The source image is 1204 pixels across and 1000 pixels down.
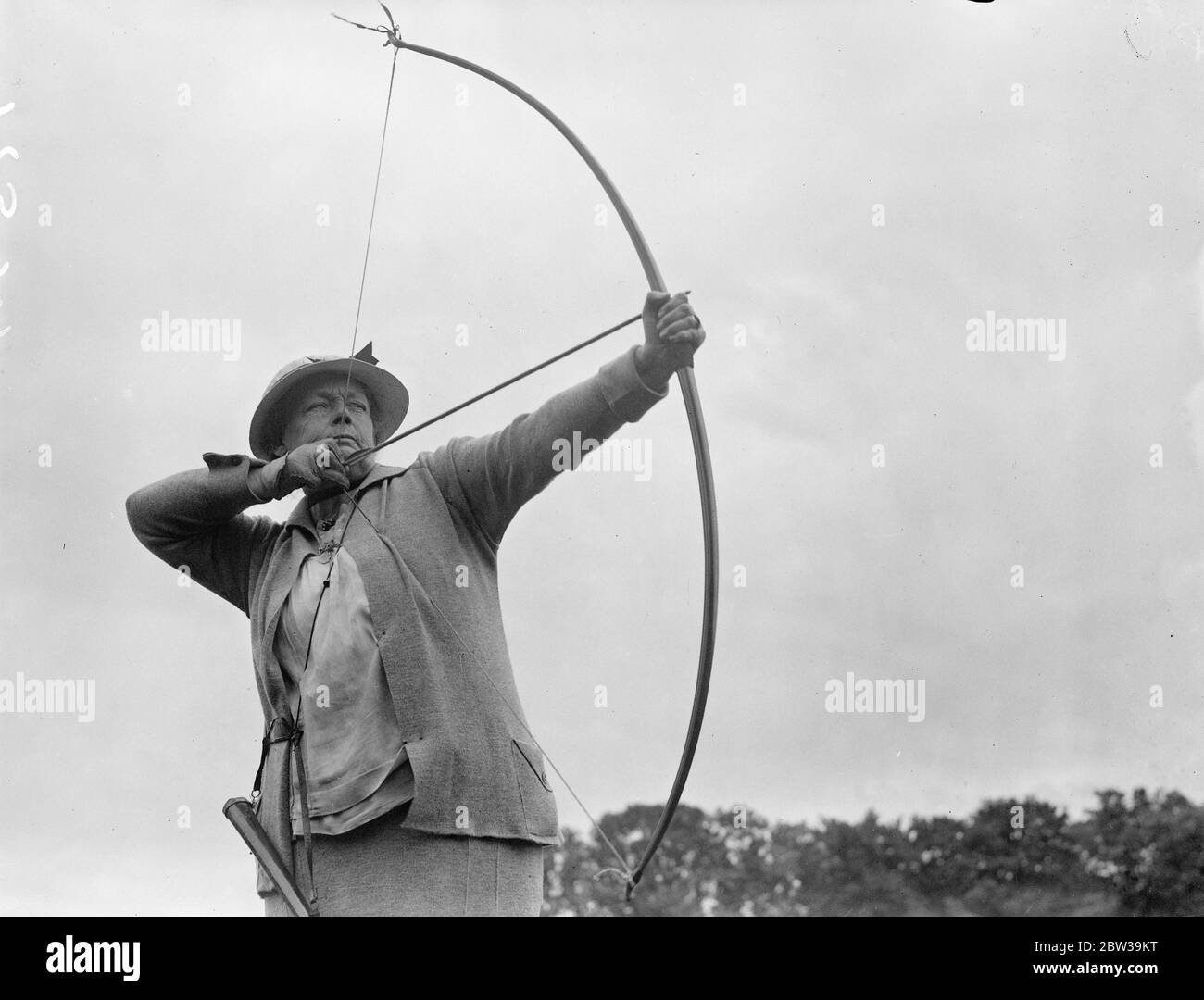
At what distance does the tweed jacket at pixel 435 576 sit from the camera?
12.8 feet

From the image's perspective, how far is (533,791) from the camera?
3.99 meters

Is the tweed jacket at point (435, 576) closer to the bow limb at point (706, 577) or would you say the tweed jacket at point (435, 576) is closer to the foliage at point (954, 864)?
the bow limb at point (706, 577)

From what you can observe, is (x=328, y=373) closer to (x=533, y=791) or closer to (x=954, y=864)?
(x=533, y=791)

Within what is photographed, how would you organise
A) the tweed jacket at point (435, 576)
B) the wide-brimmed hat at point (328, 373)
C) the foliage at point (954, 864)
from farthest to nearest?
the foliage at point (954, 864) < the wide-brimmed hat at point (328, 373) < the tweed jacket at point (435, 576)

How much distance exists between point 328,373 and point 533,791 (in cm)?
133

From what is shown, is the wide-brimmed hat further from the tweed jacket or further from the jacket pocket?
the jacket pocket

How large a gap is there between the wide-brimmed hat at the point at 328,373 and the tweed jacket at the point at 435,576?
219 millimetres

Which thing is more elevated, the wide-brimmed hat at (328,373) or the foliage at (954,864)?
the wide-brimmed hat at (328,373)

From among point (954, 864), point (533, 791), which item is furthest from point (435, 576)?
point (954, 864)

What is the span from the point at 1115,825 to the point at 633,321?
7.03 meters

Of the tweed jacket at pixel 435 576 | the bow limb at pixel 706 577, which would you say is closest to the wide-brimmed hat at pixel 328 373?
the tweed jacket at pixel 435 576

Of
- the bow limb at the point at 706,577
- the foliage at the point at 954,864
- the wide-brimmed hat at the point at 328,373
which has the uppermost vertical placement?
the wide-brimmed hat at the point at 328,373

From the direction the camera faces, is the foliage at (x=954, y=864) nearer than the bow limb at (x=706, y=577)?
A: No

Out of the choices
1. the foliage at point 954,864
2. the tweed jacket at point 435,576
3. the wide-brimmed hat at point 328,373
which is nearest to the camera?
the tweed jacket at point 435,576
